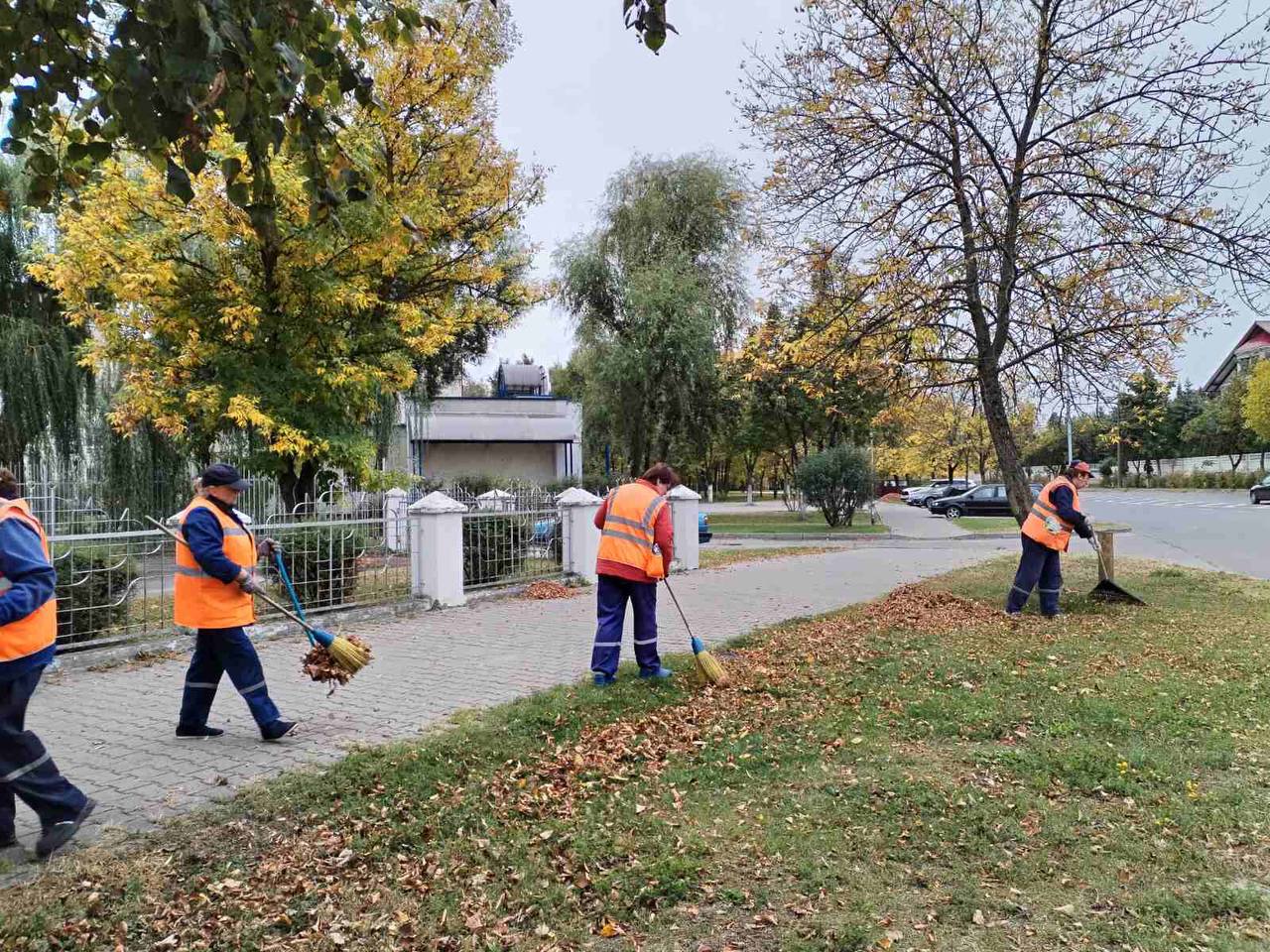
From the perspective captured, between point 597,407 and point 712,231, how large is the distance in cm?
668

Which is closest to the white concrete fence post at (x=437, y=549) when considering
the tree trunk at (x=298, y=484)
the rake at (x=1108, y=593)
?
the tree trunk at (x=298, y=484)

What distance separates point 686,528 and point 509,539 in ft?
13.3

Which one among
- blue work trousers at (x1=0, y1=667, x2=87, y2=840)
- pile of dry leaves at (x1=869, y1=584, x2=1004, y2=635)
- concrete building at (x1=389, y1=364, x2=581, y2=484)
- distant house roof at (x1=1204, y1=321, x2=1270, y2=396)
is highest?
distant house roof at (x1=1204, y1=321, x2=1270, y2=396)

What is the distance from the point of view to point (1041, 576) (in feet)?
28.7

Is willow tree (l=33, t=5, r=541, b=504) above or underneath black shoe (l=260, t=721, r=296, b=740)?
above

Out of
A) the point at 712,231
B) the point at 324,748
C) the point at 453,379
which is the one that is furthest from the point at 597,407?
the point at 324,748

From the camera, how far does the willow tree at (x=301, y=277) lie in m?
10.4

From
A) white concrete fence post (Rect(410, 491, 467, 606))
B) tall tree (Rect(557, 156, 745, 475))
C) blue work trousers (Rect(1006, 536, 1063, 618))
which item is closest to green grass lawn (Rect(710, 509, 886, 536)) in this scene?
tall tree (Rect(557, 156, 745, 475))

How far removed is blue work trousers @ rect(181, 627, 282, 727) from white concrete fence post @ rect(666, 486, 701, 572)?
9886 mm

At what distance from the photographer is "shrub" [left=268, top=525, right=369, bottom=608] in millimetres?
9008

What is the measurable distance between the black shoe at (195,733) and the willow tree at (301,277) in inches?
237

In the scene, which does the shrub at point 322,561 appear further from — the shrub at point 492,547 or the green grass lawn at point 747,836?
the green grass lawn at point 747,836

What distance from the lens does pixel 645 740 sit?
4.75m

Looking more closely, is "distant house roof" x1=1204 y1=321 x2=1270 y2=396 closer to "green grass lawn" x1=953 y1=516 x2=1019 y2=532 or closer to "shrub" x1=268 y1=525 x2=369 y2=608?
"green grass lawn" x1=953 y1=516 x2=1019 y2=532
